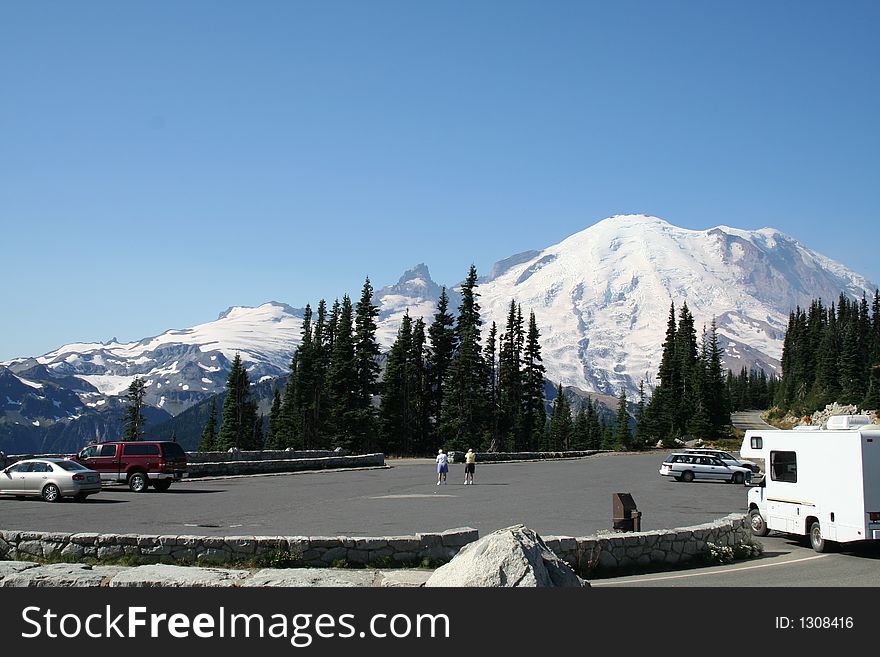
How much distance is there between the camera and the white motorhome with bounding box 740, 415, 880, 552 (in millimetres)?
15680

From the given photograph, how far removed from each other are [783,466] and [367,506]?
503 inches

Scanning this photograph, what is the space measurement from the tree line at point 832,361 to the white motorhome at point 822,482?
301 feet

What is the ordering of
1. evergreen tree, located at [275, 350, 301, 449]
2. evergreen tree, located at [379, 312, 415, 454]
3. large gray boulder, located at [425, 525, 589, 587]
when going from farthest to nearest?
evergreen tree, located at [275, 350, 301, 449]
evergreen tree, located at [379, 312, 415, 454]
large gray boulder, located at [425, 525, 589, 587]

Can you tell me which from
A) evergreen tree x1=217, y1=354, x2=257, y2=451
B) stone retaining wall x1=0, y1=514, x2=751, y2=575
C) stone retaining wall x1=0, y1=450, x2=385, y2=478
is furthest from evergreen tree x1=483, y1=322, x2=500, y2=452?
stone retaining wall x1=0, y1=514, x2=751, y2=575

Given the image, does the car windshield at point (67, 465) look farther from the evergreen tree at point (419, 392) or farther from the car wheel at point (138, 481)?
the evergreen tree at point (419, 392)

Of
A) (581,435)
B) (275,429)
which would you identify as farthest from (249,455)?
(581,435)

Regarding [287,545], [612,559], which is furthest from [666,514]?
[287,545]

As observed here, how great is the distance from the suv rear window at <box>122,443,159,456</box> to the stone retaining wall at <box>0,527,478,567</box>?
1860cm

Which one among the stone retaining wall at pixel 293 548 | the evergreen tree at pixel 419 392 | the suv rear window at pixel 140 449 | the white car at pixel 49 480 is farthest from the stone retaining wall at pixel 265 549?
the evergreen tree at pixel 419 392

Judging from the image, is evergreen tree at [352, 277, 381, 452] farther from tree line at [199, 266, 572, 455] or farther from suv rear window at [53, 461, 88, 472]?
suv rear window at [53, 461, 88, 472]
